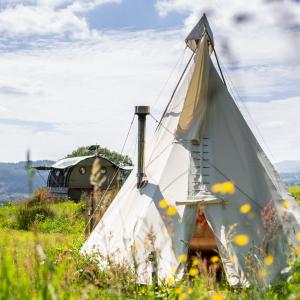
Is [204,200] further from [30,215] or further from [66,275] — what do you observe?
[30,215]

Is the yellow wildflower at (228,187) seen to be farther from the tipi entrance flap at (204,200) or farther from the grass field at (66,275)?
the grass field at (66,275)

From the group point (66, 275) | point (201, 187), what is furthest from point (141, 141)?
point (66, 275)

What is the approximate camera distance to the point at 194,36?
30.9ft

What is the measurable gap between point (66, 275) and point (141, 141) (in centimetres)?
438

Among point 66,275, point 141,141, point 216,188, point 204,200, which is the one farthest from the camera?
point 141,141

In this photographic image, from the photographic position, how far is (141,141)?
8.30m

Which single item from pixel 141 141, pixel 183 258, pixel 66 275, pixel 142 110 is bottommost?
pixel 183 258

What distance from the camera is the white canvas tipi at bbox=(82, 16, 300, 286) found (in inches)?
300

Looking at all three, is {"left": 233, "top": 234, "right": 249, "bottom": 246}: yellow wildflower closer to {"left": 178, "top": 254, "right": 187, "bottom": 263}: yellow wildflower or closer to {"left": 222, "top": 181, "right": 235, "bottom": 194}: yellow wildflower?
{"left": 222, "top": 181, "right": 235, "bottom": 194}: yellow wildflower

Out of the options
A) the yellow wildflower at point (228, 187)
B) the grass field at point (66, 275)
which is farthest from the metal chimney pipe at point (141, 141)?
the grass field at point (66, 275)

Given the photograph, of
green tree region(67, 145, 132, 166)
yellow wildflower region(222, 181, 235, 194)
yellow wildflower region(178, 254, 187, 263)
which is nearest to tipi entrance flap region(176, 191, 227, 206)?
yellow wildflower region(222, 181, 235, 194)

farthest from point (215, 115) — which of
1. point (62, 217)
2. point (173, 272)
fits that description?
point (62, 217)

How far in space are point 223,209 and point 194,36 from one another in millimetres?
3221

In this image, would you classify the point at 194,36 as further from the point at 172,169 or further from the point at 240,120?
the point at 172,169
